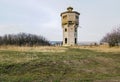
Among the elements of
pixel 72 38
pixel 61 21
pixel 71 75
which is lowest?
pixel 71 75

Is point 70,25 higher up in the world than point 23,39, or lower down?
higher up

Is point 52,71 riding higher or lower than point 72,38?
lower

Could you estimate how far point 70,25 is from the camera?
64312mm

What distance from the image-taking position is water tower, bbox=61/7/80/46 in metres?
64.4

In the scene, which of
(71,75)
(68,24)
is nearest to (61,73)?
(71,75)

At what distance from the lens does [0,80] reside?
12.7 metres

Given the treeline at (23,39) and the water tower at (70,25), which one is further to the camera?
the treeline at (23,39)

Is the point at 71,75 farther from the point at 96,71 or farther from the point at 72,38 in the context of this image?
the point at 72,38

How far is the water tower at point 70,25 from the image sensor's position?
211 feet

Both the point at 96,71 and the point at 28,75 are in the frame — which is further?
the point at 96,71

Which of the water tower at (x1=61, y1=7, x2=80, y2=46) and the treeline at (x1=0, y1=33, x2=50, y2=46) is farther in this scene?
the treeline at (x1=0, y1=33, x2=50, y2=46)

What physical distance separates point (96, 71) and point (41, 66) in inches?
145

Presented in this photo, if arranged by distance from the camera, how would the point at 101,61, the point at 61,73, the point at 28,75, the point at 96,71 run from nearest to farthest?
the point at 28,75, the point at 61,73, the point at 96,71, the point at 101,61

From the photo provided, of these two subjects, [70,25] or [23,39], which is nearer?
[70,25]
